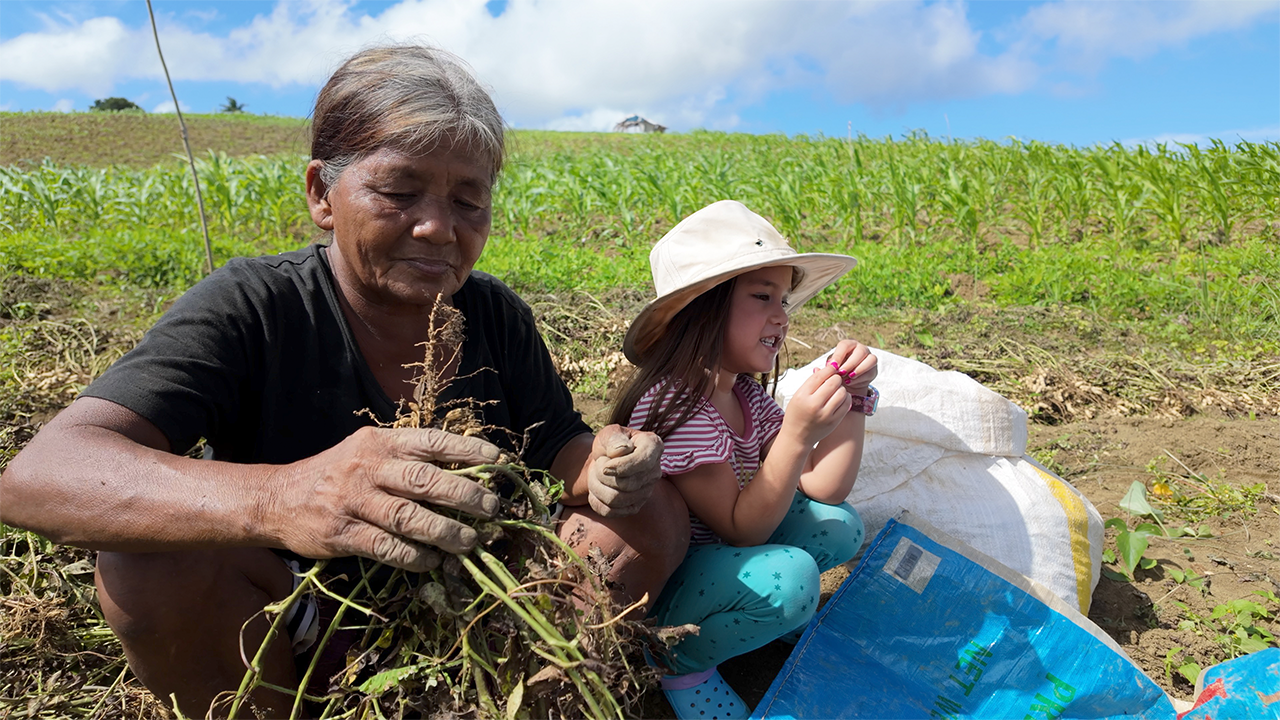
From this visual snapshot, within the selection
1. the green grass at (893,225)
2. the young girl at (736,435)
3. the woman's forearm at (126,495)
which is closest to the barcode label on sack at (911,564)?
the young girl at (736,435)

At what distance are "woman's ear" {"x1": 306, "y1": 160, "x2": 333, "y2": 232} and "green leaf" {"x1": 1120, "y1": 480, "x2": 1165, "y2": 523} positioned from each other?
256cm

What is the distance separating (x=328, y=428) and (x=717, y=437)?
840 mm

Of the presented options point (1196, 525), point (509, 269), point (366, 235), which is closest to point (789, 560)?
point (366, 235)

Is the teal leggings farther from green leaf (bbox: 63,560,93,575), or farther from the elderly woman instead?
green leaf (bbox: 63,560,93,575)

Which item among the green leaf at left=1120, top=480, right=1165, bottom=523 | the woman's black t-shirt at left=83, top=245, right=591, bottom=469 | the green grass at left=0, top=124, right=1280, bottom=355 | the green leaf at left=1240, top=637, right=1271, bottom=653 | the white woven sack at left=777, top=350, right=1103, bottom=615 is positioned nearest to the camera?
the woman's black t-shirt at left=83, top=245, right=591, bottom=469

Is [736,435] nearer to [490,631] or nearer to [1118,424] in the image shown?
[490,631]

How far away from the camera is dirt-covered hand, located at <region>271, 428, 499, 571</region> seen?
1.10 metres

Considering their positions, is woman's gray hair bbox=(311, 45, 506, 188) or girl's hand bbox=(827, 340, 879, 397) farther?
girl's hand bbox=(827, 340, 879, 397)

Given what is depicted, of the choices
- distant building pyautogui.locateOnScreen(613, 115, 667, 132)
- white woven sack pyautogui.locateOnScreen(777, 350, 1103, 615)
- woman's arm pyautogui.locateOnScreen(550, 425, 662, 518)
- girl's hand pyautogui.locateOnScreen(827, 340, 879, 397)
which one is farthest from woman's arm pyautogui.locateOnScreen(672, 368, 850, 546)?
distant building pyautogui.locateOnScreen(613, 115, 667, 132)

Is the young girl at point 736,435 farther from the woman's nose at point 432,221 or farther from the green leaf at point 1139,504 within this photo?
the green leaf at point 1139,504

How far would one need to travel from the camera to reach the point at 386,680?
3.90 feet

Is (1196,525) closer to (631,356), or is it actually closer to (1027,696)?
(1027,696)

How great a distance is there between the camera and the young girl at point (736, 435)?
174cm

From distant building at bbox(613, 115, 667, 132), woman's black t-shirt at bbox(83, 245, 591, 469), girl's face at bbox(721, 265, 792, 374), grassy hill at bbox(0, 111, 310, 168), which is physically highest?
distant building at bbox(613, 115, 667, 132)
